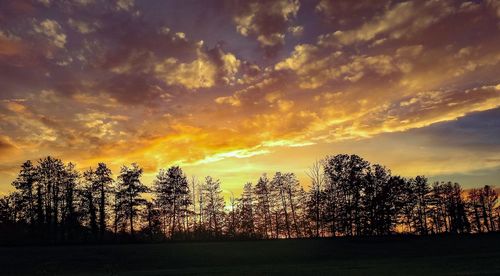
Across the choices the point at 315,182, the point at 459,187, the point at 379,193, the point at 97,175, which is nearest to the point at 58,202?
the point at 97,175

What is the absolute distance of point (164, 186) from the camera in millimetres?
78500

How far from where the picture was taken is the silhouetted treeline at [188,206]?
7288cm

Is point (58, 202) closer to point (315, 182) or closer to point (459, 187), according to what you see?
point (315, 182)

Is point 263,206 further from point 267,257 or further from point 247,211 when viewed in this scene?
point 267,257

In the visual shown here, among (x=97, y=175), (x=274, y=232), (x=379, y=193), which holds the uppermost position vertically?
(x=97, y=175)

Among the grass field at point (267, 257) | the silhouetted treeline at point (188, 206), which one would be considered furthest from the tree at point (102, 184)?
the grass field at point (267, 257)

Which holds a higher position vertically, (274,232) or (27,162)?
(27,162)

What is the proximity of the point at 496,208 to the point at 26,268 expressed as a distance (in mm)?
113863

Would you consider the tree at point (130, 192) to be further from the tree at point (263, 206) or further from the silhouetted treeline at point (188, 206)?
the tree at point (263, 206)

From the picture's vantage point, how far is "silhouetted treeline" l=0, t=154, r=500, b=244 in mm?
72875

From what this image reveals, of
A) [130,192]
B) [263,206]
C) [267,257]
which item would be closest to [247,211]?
[263,206]

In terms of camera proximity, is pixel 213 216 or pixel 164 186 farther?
pixel 213 216

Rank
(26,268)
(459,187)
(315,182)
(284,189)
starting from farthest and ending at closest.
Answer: (459,187) < (284,189) < (315,182) < (26,268)

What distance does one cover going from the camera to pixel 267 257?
141ft
